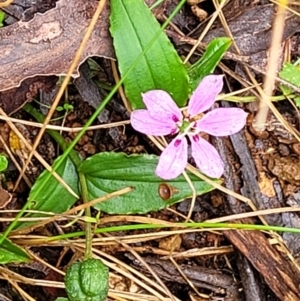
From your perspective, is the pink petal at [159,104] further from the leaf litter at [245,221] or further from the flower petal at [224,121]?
the leaf litter at [245,221]

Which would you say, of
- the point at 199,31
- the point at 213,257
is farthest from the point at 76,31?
the point at 213,257

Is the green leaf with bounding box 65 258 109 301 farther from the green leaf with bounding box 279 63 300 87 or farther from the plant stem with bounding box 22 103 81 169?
the green leaf with bounding box 279 63 300 87

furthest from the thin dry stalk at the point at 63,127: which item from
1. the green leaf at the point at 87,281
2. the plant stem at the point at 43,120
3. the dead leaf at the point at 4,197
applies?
the green leaf at the point at 87,281

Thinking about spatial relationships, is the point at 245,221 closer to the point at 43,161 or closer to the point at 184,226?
the point at 184,226

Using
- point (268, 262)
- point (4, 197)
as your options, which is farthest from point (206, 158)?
point (4, 197)

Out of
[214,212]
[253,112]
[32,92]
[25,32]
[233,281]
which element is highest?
[25,32]

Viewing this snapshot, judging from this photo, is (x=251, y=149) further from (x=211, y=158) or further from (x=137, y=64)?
(x=137, y=64)
